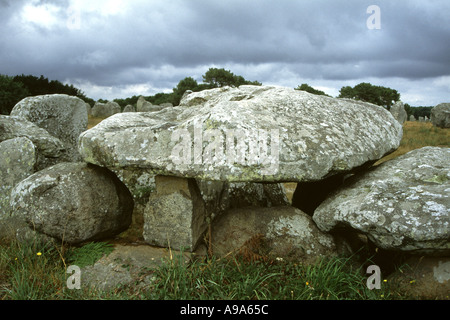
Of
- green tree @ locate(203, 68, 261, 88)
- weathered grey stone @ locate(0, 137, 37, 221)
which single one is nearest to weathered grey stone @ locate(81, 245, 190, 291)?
weathered grey stone @ locate(0, 137, 37, 221)

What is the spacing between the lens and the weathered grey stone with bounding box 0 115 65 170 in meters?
6.34

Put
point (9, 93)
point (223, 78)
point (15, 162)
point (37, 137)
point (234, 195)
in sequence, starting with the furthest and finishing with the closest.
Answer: point (223, 78), point (9, 93), point (37, 137), point (234, 195), point (15, 162)

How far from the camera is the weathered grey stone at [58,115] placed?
24.8ft

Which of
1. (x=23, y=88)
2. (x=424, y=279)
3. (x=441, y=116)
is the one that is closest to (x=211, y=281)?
(x=424, y=279)

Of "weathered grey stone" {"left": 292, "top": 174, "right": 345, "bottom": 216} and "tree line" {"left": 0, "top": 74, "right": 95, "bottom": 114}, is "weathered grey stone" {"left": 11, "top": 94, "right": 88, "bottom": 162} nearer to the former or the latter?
"weathered grey stone" {"left": 292, "top": 174, "right": 345, "bottom": 216}

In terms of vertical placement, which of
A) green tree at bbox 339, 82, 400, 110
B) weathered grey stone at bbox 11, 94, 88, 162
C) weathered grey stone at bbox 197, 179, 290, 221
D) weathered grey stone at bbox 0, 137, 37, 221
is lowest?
weathered grey stone at bbox 197, 179, 290, 221

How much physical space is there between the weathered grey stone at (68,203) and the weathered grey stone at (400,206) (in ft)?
9.79

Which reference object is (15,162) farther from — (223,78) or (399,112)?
(223,78)

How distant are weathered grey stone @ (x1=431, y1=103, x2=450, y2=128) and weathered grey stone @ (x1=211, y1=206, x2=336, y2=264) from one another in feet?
77.2

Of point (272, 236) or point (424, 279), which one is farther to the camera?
point (272, 236)

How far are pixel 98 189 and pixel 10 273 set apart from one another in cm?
148

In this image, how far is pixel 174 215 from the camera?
4.93 m

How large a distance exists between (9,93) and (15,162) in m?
20.2

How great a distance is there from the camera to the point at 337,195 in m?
4.71
